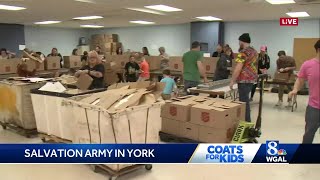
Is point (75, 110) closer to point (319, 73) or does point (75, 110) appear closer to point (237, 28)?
point (319, 73)

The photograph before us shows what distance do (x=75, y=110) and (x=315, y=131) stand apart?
176cm

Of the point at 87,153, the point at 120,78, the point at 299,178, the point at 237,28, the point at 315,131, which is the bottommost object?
the point at 299,178

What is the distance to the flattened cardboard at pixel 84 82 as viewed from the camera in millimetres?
2977

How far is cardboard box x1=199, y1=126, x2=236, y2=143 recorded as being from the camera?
2807mm

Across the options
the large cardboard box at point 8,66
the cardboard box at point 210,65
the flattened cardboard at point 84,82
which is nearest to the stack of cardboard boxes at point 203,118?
the flattened cardboard at point 84,82

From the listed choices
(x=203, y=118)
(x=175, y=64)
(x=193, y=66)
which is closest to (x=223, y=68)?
(x=193, y=66)

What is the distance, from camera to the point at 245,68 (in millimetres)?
3057

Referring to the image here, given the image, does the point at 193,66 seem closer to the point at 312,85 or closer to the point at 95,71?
the point at 95,71

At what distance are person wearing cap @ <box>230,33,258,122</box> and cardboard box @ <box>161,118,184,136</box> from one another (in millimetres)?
723

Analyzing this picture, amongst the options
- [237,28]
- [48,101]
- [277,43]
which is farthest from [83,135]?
[237,28]

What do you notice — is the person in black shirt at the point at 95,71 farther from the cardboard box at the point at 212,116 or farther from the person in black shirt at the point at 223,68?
the person in black shirt at the point at 223,68

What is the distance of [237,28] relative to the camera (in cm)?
721

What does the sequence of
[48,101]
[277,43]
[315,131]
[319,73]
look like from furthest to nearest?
[277,43]
[48,101]
[315,131]
[319,73]

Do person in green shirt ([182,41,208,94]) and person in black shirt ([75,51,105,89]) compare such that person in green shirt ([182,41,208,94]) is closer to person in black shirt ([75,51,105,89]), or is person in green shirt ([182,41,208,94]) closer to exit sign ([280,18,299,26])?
person in black shirt ([75,51,105,89])
